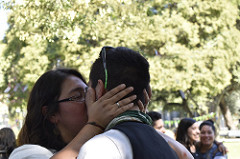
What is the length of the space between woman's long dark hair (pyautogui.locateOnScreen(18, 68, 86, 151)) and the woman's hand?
687 mm

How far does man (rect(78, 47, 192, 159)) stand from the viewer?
141 cm

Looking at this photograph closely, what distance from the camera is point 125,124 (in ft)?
5.11

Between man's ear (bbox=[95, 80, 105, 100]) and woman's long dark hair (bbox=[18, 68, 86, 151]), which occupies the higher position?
man's ear (bbox=[95, 80, 105, 100])

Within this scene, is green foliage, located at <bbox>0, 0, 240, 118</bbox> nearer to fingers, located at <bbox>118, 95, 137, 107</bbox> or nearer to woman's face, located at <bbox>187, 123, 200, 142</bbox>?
woman's face, located at <bbox>187, 123, 200, 142</bbox>

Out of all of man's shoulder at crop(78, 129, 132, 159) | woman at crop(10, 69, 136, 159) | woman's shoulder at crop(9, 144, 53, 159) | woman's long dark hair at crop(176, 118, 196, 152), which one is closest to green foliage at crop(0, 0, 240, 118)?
woman's long dark hair at crop(176, 118, 196, 152)

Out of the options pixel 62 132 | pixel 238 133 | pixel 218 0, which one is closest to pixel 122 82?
pixel 62 132

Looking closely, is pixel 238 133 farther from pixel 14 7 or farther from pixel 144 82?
pixel 144 82

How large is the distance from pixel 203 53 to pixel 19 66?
10.1m

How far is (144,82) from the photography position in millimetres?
1748

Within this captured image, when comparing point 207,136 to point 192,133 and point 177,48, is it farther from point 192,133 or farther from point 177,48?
point 177,48

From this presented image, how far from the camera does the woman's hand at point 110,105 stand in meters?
1.67

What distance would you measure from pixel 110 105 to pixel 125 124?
175 mm

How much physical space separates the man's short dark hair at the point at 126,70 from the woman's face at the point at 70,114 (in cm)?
62

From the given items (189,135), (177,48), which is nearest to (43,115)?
(189,135)
